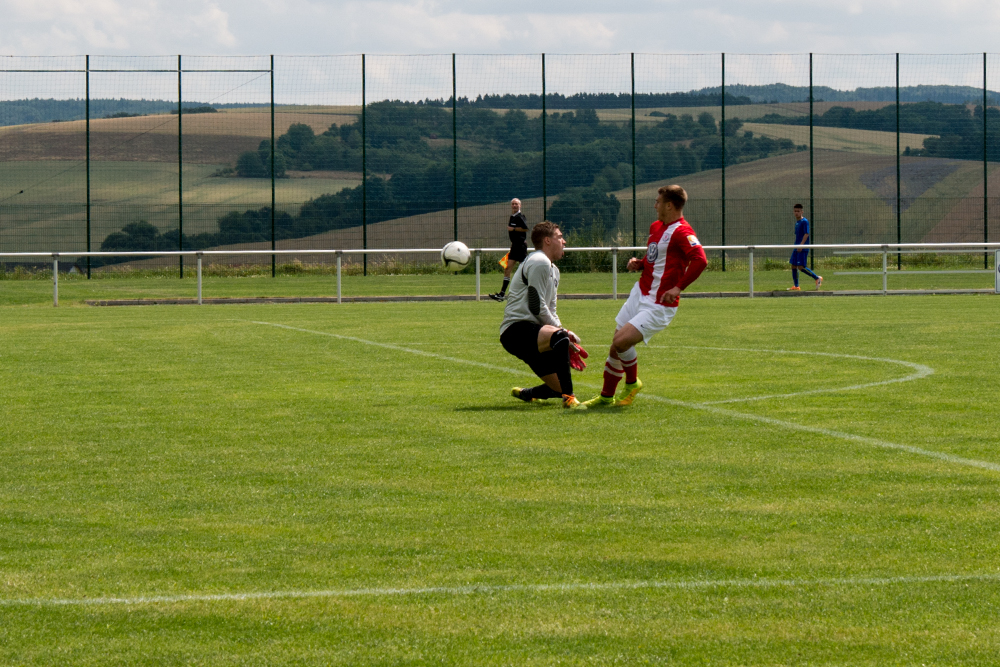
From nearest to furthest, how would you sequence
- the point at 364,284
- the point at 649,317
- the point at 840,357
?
1. the point at 649,317
2. the point at 840,357
3. the point at 364,284

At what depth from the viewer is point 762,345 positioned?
14922mm

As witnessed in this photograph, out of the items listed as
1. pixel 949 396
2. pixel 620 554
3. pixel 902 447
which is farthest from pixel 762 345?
pixel 620 554

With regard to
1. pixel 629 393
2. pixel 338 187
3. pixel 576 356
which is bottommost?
pixel 629 393

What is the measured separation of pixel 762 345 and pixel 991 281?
865 inches

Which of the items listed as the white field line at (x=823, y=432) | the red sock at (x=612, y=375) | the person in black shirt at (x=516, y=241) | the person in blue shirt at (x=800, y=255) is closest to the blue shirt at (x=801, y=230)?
the person in blue shirt at (x=800, y=255)

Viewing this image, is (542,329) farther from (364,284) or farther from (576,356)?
(364,284)

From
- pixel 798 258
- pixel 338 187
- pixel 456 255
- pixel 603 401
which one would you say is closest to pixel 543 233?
pixel 603 401

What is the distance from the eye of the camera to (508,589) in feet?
15.1

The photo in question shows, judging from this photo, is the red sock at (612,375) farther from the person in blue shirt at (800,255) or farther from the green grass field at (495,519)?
the person in blue shirt at (800,255)

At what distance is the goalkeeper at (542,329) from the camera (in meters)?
9.91

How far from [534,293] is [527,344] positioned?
0.41 metres

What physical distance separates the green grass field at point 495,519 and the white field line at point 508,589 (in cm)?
1

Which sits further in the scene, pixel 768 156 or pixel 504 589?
pixel 768 156

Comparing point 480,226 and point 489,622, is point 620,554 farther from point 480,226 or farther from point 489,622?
point 480,226
